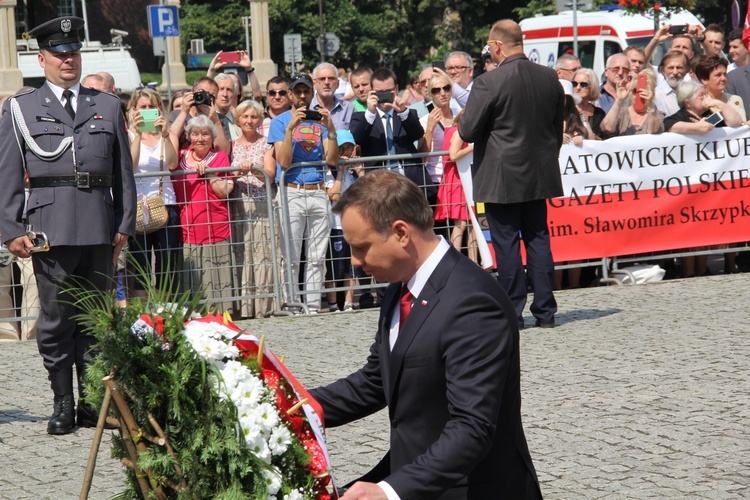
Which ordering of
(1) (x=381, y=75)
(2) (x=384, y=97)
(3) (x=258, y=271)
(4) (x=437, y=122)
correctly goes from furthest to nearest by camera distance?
(1) (x=381, y=75), (4) (x=437, y=122), (2) (x=384, y=97), (3) (x=258, y=271)

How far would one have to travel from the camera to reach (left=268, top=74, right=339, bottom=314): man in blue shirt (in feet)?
32.9

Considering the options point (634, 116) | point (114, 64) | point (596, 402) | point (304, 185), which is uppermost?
point (114, 64)

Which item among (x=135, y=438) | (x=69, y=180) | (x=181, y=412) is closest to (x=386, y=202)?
(x=181, y=412)

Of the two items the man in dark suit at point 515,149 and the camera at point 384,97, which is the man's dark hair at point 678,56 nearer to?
the camera at point 384,97

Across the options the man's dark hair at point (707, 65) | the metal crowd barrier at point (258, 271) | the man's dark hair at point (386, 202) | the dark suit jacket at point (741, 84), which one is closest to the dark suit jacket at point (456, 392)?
the man's dark hair at point (386, 202)

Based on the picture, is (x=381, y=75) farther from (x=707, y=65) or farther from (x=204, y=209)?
(x=707, y=65)

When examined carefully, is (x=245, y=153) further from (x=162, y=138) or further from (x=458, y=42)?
(x=458, y=42)

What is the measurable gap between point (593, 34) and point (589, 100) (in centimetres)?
1587

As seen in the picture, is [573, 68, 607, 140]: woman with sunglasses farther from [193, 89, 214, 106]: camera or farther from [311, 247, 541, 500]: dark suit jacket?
[311, 247, 541, 500]: dark suit jacket

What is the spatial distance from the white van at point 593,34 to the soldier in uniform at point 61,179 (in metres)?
18.8

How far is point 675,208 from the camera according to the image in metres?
11.1

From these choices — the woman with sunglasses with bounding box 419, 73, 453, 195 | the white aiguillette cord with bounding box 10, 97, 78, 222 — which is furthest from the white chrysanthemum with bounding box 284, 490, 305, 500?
the woman with sunglasses with bounding box 419, 73, 453, 195

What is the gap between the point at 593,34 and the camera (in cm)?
2653

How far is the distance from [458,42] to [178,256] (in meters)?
52.0
